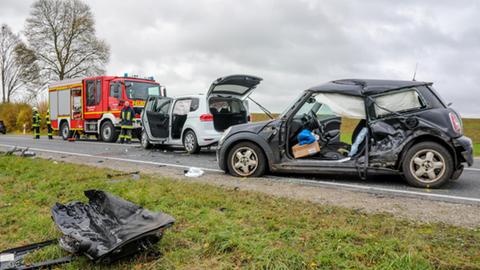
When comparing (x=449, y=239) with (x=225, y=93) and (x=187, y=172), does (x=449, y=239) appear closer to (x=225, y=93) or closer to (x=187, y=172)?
(x=187, y=172)

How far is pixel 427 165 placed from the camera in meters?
5.45

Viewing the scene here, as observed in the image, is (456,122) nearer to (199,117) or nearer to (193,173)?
(193,173)

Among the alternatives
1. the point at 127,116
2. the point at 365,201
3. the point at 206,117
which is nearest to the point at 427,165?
the point at 365,201

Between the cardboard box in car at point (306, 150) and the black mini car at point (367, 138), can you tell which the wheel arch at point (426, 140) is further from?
the cardboard box in car at point (306, 150)

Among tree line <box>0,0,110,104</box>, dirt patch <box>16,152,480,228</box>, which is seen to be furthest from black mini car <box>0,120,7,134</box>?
dirt patch <box>16,152,480,228</box>

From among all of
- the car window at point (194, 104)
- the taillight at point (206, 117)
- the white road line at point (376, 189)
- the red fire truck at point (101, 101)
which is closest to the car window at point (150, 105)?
the car window at point (194, 104)

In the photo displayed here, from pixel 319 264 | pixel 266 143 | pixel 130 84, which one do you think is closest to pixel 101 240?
pixel 319 264

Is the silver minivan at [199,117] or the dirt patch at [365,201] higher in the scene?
the silver minivan at [199,117]

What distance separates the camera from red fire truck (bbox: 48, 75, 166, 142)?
51.4ft

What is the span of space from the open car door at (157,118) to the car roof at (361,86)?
6.28 m

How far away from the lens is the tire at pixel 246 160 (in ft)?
21.4

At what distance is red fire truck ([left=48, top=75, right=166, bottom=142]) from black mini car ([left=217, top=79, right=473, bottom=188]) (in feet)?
31.5

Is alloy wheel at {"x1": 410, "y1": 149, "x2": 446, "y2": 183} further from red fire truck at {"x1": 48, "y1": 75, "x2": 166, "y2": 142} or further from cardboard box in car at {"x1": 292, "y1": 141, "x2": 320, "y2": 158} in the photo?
red fire truck at {"x1": 48, "y1": 75, "x2": 166, "y2": 142}

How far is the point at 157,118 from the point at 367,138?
7.39 metres
